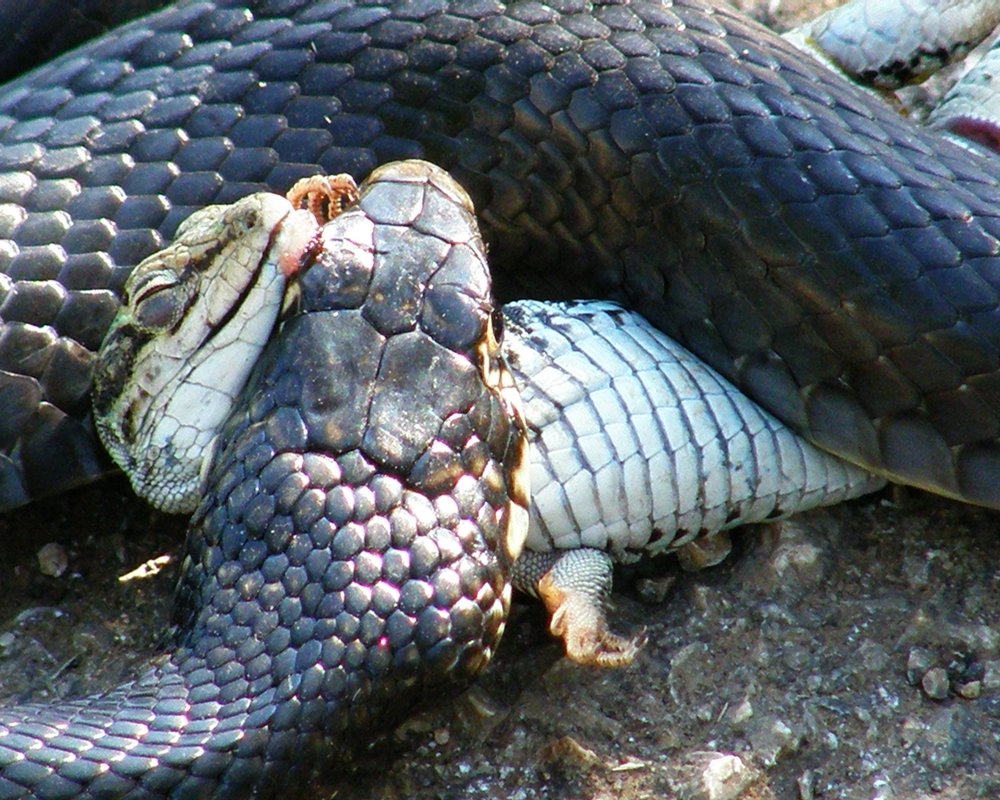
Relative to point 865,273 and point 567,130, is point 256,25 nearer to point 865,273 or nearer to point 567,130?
point 567,130

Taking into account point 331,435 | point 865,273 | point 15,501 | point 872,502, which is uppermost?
point 865,273

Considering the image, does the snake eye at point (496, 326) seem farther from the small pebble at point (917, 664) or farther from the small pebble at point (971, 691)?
the small pebble at point (971, 691)

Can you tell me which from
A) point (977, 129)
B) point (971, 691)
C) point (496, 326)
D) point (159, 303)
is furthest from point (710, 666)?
point (977, 129)

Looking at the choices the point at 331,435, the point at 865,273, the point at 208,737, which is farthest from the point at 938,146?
the point at 208,737

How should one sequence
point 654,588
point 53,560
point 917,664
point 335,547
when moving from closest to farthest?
point 335,547 < point 917,664 < point 654,588 < point 53,560

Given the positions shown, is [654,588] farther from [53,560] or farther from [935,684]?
[53,560]

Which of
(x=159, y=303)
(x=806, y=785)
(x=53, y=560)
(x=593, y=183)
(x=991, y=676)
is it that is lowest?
(x=53, y=560)

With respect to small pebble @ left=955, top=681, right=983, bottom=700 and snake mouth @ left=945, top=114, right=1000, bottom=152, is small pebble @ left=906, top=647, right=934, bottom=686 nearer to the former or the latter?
small pebble @ left=955, top=681, right=983, bottom=700

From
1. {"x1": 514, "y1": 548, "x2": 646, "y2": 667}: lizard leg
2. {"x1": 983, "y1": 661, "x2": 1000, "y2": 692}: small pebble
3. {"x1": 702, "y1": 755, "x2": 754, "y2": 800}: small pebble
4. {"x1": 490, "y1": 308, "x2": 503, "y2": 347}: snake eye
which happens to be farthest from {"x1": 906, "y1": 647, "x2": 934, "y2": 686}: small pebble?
{"x1": 490, "y1": 308, "x2": 503, "y2": 347}: snake eye
